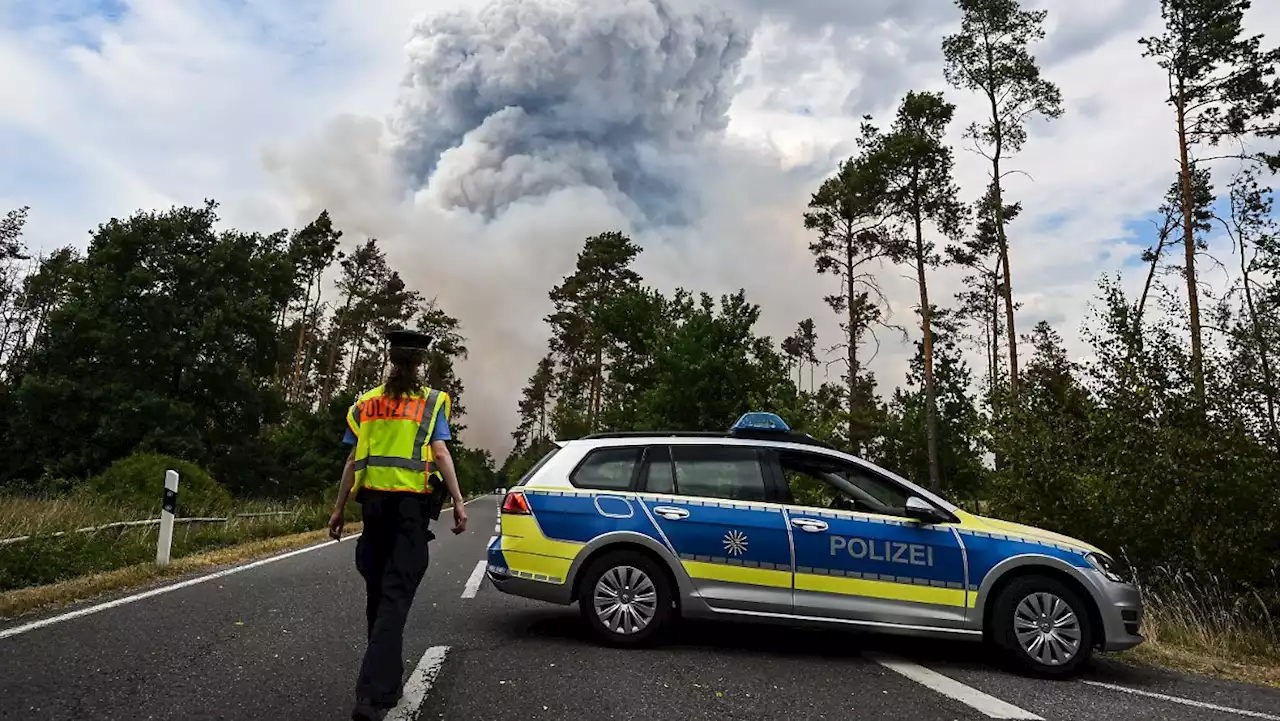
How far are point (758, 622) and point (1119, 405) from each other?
7216 mm

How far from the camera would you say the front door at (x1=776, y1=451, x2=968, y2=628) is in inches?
225

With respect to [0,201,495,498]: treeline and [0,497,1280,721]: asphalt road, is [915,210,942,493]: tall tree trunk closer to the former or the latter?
[0,497,1280,721]: asphalt road

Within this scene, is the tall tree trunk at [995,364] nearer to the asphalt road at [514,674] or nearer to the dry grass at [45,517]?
the asphalt road at [514,674]

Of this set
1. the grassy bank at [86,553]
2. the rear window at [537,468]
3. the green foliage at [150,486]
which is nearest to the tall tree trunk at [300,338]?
the green foliage at [150,486]

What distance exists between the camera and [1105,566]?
579 centimetres

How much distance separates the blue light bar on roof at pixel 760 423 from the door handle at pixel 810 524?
0.87 meters

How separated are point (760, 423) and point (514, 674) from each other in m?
3.04

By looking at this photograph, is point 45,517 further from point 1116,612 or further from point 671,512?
point 1116,612

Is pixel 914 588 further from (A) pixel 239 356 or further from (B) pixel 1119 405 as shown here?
(A) pixel 239 356

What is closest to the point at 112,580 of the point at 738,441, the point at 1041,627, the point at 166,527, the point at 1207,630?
the point at 166,527

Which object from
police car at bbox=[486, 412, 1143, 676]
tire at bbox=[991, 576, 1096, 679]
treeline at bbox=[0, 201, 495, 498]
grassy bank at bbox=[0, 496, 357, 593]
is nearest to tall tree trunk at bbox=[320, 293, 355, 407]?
treeline at bbox=[0, 201, 495, 498]

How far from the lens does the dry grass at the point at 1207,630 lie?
6531mm

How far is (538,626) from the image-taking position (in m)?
6.51

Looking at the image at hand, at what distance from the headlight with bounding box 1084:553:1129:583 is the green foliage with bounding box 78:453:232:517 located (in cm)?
1869
